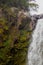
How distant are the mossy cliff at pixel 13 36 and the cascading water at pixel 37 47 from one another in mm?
158

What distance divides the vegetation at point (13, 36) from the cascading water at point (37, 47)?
0.17m

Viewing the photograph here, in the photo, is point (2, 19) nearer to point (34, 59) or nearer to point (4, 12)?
point (4, 12)

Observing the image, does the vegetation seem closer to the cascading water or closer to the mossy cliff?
the mossy cliff

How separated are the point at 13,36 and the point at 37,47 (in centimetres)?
61

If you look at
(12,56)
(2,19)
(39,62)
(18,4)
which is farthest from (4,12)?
(39,62)

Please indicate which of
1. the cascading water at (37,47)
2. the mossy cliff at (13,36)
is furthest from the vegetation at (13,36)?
the cascading water at (37,47)

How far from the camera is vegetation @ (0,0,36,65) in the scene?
5.05 meters

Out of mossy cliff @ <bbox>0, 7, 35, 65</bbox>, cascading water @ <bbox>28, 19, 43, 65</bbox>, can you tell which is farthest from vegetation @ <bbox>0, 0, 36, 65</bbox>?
cascading water @ <bbox>28, 19, 43, 65</bbox>

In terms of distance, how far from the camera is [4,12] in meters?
5.37

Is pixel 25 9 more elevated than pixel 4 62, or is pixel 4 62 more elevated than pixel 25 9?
pixel 25 9

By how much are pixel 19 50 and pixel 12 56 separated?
0.21 meters

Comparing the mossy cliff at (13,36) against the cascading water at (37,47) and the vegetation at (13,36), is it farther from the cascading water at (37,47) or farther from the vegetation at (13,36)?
the cascading water at (37,47)

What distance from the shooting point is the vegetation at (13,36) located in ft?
16.6

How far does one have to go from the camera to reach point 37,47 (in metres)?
5.25
